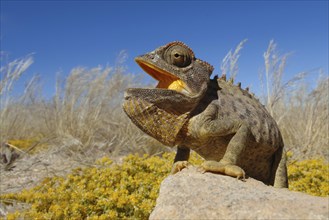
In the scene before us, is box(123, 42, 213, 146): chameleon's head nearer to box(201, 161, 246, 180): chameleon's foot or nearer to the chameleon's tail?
box(201, 161, 246, 180): chameleon's foot

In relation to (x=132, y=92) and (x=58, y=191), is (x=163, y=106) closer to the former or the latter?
(x=132, y=92)

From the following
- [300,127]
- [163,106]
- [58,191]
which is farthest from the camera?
[300,127]

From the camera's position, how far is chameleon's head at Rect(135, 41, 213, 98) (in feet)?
9.63

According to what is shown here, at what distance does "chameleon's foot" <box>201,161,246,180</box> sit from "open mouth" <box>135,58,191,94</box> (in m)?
0.59

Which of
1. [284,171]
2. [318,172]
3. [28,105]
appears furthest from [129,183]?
[28,105]

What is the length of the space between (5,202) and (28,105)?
9369 mm

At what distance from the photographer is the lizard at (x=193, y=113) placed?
2861 mm

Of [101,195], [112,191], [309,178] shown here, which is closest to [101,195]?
[101,195]

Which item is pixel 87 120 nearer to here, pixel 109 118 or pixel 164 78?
pixel 109 118

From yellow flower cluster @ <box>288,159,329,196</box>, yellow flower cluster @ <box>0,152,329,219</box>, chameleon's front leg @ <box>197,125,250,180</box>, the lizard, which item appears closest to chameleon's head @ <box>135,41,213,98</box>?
the lizard

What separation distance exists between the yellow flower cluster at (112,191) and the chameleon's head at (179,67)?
6.25 ft

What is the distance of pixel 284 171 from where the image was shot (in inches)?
136

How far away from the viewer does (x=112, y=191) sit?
4777 mm

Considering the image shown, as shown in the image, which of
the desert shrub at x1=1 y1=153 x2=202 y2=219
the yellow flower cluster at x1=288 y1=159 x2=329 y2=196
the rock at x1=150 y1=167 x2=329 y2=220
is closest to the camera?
the rock at x1=150 y1=167 x2=329 y2=220
